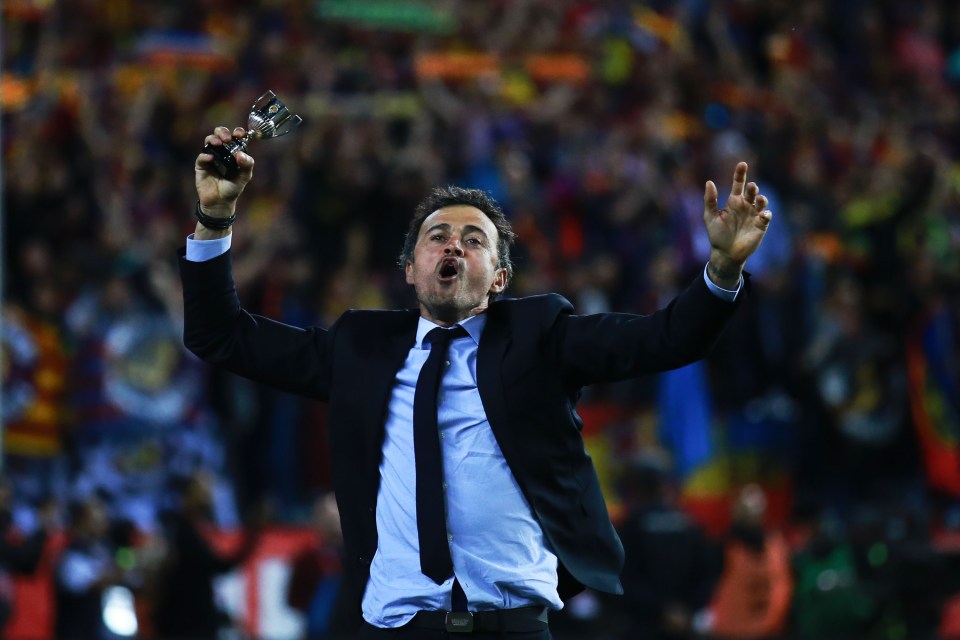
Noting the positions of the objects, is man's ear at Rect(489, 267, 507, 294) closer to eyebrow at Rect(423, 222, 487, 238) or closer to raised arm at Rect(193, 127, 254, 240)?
eyebrow at Rect(423, 222, 487, 238)

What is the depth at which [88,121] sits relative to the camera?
11.6 meters

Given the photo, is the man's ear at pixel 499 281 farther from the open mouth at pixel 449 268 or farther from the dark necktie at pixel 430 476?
the dark necktie at pixel 430 476

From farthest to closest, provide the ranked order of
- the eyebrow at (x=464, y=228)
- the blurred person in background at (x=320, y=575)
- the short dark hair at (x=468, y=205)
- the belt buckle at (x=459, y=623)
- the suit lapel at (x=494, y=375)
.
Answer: the blurred person in background at (x=320, y=575)
the short dark hair at (x=468, y=205)
the eyebrow at (x=464, y=228)
the suit lapel at (x=494, y=375)
the belt buckle at (x=459, y=623)

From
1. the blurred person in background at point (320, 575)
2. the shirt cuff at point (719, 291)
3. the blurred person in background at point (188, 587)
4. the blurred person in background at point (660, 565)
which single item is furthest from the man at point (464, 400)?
the blurred person in background at point (320, 575)

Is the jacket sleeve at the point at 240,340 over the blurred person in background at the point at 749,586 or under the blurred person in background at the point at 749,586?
over

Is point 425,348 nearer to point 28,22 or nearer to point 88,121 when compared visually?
point 88,121

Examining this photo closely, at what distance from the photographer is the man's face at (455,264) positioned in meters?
4.33

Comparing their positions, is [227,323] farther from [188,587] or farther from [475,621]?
[188,587]

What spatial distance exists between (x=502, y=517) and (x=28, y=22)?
35.6 feet

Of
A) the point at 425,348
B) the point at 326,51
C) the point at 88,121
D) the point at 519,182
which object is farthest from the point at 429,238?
the point at 326,51

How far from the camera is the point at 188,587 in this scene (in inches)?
344

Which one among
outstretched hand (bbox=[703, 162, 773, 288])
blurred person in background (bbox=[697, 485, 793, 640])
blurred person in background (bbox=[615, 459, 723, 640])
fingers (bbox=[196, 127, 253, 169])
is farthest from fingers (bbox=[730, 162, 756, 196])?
blurred person in background (bbox=[697, 485, 793, 640])

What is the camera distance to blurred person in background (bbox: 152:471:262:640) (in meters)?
8.70

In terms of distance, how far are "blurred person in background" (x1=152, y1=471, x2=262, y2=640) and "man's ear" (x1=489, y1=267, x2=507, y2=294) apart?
4619 mm
